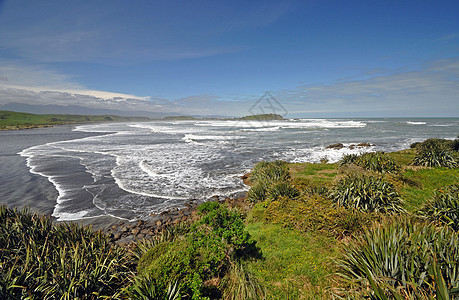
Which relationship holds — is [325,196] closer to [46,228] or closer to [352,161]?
[352,161]

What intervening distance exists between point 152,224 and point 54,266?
18.3ft

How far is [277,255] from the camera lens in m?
6.86

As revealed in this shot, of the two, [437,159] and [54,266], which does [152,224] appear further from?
[437,159]

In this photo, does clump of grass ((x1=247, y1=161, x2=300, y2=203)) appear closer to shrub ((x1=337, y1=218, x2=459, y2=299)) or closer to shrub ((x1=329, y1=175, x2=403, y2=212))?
shrub ((x1=329, y1=175, x2=403, y2=212))

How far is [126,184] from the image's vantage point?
16484mm

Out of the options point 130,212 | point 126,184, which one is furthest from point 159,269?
point 126,184

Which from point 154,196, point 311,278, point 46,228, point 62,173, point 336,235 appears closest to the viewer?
point 311,278

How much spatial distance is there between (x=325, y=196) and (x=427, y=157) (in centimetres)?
1158

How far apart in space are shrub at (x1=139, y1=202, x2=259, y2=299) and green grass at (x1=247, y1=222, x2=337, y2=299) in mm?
684

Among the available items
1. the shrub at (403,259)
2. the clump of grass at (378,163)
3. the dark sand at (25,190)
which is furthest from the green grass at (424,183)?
the dark sand at (25,190)

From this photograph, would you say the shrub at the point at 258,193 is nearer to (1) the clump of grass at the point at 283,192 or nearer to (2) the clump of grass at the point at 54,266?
(1) the clump of grass at the point at 283,192

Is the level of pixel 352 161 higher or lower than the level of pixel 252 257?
higher

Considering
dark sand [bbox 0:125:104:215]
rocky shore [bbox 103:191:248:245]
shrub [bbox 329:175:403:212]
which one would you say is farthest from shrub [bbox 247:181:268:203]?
dark sand [bbox 0:125:104:215]

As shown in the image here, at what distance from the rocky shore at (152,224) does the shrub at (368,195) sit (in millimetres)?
5156
